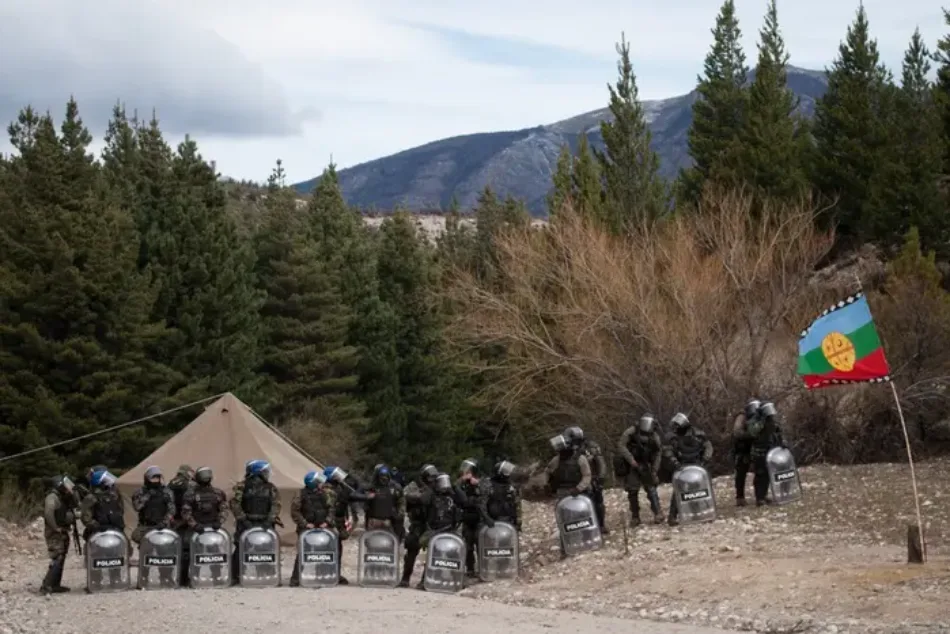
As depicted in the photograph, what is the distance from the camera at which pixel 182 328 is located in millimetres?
42875

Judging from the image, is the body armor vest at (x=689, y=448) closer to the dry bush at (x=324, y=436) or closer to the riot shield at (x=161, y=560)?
the riot shield at (x=161, y=560)

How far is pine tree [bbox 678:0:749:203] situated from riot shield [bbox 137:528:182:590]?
1550 inches

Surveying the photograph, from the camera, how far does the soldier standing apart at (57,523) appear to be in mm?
19172

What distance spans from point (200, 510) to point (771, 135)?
3841cm

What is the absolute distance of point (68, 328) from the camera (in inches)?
1547

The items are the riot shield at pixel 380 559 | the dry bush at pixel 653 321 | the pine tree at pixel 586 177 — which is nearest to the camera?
the riot shield at pixel 380 559

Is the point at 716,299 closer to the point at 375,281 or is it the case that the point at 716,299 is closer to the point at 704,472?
the point at 704,472

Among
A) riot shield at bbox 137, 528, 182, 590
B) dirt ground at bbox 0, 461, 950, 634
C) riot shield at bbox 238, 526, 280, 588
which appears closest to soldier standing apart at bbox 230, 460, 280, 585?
riot shield at bbox 238, 526, 280, 588

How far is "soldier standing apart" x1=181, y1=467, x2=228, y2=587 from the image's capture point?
19.4 metres

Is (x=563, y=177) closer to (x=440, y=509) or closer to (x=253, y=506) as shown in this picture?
(x=440, y=509)

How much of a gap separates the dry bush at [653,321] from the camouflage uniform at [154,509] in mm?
15328

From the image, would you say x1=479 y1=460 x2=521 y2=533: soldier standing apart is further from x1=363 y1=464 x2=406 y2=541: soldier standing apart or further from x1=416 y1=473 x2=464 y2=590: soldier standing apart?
x1=363 y1=464 x2=406 y2=541: soldier standing apart

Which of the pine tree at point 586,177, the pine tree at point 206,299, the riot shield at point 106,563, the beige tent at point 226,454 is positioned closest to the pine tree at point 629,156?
the pine tree at point 586,177

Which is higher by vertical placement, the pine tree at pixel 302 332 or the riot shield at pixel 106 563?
the pine tree at pixel 302 332
